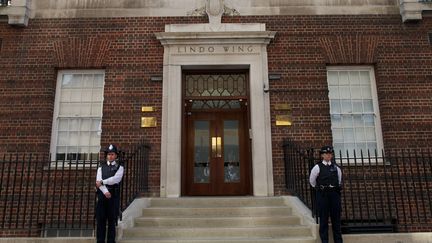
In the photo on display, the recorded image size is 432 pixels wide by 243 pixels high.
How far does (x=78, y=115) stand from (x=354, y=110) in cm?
700

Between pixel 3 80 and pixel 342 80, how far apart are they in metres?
8.69

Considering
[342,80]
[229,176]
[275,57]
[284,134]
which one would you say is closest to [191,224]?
[229,176]

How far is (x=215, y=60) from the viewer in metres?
9.73

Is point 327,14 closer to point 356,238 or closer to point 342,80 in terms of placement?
point 342,80

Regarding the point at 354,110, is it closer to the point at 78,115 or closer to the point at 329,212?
the point at 329,212

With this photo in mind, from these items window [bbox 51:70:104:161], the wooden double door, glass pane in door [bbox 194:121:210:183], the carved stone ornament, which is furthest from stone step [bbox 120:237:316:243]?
the carved stone ornament

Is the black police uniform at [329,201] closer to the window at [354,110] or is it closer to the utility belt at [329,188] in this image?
the utility belt at [329,188]

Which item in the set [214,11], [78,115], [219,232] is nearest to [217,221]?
[219,232]

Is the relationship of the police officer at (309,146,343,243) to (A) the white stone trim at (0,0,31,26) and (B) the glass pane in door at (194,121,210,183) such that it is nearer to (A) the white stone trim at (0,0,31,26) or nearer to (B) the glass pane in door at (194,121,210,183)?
(B) the glass pane in door at (194,121,210,183)

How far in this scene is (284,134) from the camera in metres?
9.30

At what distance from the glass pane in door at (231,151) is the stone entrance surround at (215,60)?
624 mm

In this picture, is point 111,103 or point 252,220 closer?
point 252,220

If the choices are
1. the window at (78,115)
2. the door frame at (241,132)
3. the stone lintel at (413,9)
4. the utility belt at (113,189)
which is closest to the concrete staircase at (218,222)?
the utility belt at (113,189)

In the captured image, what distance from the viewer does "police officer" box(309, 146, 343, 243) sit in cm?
602
